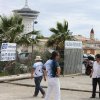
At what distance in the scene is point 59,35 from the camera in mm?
38531

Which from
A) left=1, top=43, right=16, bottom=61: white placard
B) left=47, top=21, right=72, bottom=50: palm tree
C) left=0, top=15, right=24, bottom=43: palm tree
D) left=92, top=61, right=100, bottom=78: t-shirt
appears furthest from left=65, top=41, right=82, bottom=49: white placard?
left=92, top=61, right=100, bottom=78: t-shirt

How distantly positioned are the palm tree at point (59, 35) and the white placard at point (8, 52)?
40.3ft

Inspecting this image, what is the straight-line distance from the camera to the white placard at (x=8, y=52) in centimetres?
2486

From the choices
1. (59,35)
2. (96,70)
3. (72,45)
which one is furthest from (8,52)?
(59,35)

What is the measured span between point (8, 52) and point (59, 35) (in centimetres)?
1383

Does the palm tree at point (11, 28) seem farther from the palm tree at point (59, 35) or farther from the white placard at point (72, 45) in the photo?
the palm tree at point (59, 35)

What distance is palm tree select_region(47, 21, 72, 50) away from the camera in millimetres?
38219

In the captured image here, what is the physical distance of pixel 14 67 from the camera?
25984 mm

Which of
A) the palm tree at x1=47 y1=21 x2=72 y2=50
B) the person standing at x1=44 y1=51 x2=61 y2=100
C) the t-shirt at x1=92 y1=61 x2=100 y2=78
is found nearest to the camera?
the person standing at x1=44 y1=51 x2=61 y2=100

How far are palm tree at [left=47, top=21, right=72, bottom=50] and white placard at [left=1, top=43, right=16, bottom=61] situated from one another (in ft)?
40.3

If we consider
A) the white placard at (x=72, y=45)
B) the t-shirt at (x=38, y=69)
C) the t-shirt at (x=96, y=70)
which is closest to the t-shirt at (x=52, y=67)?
the t-shirt at (x=38, y=69)

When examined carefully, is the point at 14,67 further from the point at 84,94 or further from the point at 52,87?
the point at 52,87

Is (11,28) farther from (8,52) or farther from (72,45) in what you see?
(8,52)

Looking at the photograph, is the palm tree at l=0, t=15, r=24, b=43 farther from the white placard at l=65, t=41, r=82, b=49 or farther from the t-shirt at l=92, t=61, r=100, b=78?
the t-shirt at l=92, t=61, r=100, b=78
